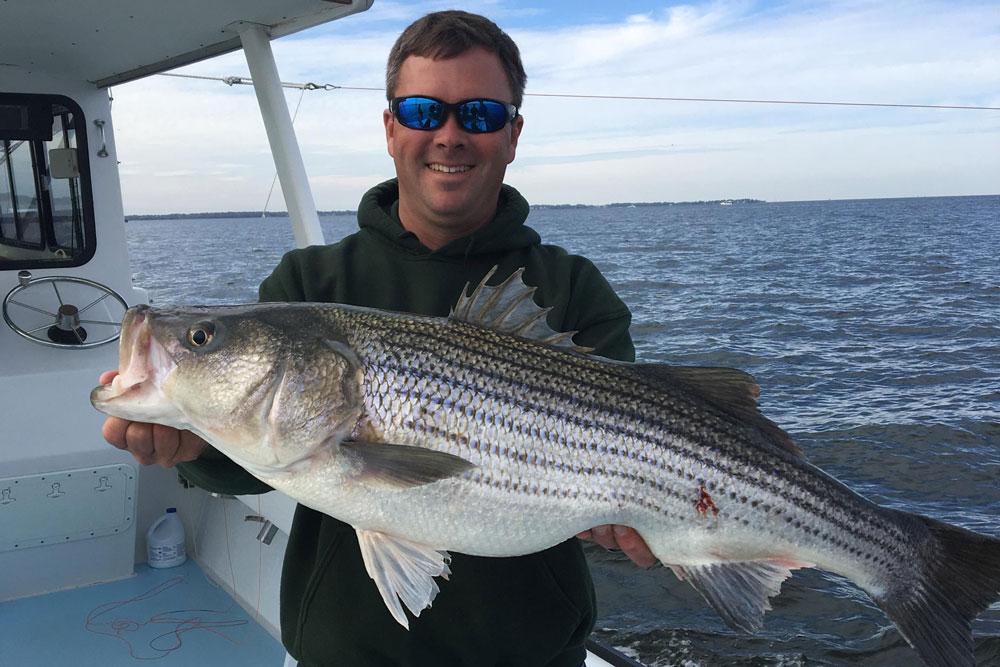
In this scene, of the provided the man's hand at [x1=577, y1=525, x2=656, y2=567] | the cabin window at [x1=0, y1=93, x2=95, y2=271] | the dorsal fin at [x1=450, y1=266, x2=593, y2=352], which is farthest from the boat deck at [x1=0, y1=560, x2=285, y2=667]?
the dorsal fin at [x1=450, y1=266, x2=593, y2=352]

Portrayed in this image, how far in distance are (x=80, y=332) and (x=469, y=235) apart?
4273 mm

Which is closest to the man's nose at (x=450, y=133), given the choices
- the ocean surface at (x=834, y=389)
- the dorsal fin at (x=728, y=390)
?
the dorsal fin at (x=728, y=390)

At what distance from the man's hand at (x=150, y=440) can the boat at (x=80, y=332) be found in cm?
258

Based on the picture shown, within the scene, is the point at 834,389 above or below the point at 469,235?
below

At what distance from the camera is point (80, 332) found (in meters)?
5.89

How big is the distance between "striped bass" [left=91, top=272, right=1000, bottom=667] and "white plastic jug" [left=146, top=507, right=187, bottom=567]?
4636 mm

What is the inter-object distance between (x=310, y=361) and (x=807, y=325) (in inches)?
811

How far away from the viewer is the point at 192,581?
20.3 ft

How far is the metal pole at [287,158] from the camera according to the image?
566 centimetres

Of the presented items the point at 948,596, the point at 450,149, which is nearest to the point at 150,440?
the point at 450,149

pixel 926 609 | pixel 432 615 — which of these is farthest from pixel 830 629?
pixel 432 615

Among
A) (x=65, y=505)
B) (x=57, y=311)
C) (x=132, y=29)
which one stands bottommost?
(x=65, y=505)

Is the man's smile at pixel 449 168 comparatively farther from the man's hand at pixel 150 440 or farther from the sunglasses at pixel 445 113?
the man's hand at pixel 150 440

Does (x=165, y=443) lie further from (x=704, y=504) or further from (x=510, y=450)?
(x=704, y=504)
